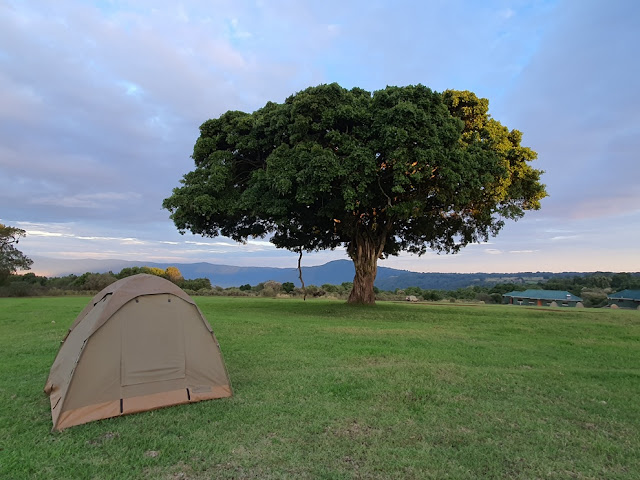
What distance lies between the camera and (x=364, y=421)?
528 centimetres

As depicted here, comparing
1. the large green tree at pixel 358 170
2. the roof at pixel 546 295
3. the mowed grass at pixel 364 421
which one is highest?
the large green tree at pixel 358 170

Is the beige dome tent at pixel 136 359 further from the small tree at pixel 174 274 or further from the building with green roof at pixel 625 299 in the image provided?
the building with green roof at pixel 625 299

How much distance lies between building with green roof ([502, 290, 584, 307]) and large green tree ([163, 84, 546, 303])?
976 inches

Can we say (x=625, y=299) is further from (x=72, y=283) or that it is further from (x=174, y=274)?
(x=72, y=283)

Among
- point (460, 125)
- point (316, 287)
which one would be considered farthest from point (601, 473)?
point (316, 287)

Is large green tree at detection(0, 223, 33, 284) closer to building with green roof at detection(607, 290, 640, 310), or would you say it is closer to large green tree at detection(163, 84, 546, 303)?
large green tree at detection(163, 84, 546, 303)

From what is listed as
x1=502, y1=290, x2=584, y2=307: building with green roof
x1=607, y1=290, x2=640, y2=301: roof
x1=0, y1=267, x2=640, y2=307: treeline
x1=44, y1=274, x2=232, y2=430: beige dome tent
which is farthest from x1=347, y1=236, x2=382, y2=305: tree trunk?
x1=607, y1=290, x2=640, y2=301: roof

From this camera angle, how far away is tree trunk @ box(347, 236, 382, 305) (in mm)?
20406

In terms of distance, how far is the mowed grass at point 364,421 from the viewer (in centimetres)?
411

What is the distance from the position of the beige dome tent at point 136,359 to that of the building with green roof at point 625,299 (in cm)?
4400

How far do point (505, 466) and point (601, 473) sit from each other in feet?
2.96

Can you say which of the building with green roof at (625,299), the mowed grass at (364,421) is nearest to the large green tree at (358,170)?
the mowed grass at (364,421)

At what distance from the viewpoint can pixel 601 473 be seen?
398cm

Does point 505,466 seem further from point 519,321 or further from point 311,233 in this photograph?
point 311,233
